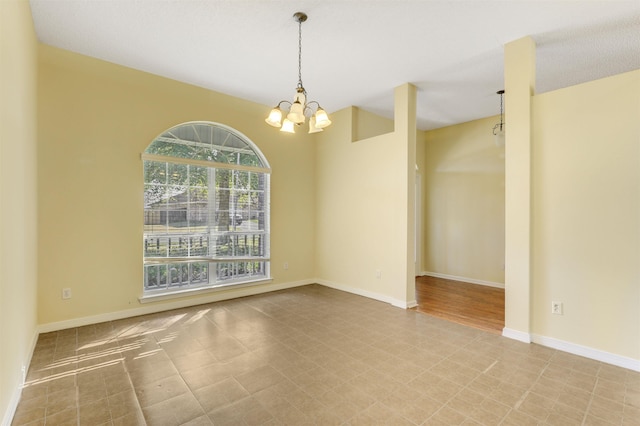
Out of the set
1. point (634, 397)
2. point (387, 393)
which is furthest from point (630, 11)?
point (387, 393)

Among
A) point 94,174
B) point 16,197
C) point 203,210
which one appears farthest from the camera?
point 203,210

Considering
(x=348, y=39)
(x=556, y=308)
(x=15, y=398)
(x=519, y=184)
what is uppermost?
(x=348, y=39)

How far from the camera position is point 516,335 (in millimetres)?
3061

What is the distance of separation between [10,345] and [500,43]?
476 cm

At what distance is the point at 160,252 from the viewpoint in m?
4.01

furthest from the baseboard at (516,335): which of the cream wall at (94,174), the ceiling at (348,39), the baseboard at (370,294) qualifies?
the cream wall at (94,174)

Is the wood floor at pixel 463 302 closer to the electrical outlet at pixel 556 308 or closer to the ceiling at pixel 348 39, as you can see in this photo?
the electrical outlet at pixel 556 308

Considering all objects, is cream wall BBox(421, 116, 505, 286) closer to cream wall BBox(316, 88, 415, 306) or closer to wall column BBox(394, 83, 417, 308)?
cream wall BBox(316, 88, 415, 306)

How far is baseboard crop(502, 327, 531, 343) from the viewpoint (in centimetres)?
299

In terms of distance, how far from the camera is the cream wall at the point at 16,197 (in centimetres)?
173

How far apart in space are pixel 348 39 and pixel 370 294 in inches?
135

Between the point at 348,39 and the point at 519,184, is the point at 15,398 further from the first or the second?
the point at 519,184

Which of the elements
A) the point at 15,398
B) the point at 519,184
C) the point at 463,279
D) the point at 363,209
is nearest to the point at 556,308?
the point at 519,184

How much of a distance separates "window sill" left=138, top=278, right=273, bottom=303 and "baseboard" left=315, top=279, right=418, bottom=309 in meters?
1.06
